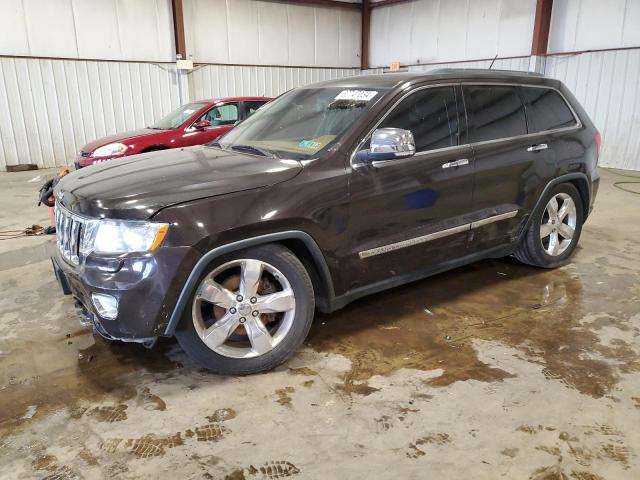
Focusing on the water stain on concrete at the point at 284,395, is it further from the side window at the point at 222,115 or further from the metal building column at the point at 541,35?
the metal building column at the point at 541,35

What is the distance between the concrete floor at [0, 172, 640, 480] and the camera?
82.7 inches

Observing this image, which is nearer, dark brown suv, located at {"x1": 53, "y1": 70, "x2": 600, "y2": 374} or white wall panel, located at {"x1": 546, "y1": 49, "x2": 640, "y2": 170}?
dark brown suv, located at {"x1": 53, "y1": 70, "x2": 600, "y2": 374}

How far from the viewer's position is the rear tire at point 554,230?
402 cm

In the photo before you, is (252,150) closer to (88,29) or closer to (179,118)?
(179,118)

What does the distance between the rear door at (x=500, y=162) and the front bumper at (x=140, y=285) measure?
2.06 m

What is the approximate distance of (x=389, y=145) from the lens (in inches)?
110

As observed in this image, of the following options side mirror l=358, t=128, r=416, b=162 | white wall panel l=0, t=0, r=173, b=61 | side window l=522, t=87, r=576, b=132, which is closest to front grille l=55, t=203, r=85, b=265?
side mirror l=358, t=128, r=416, b=162

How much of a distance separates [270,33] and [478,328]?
41.4ft

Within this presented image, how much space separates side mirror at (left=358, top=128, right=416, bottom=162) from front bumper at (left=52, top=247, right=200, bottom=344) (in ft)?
3.75

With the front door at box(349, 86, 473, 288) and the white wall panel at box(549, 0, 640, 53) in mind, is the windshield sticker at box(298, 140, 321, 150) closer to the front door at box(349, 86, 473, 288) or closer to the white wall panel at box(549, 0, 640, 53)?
the front door at box(349, 86, 473, 288)

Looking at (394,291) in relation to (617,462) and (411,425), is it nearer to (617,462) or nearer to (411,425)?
(411,425)

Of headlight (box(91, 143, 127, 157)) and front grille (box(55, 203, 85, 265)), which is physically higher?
front grille (box(55, 203, 85, 265))

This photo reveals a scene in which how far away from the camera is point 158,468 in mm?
2072

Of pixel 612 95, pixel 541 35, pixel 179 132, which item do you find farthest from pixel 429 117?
pixel 541 35
